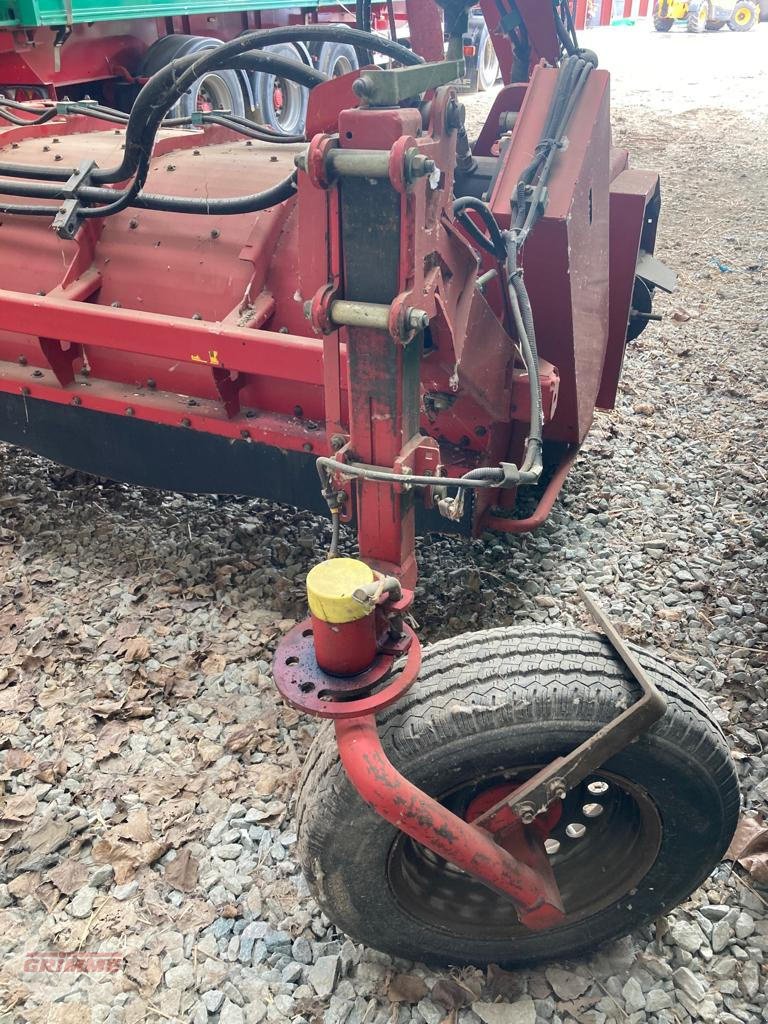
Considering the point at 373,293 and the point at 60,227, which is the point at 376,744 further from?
the point at 60,227

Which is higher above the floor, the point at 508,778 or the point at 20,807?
the point at 508,778

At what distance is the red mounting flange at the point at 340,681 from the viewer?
146 cm

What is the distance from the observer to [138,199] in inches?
97.7

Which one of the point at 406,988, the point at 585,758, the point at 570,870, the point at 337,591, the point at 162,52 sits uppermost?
the point at 162,52

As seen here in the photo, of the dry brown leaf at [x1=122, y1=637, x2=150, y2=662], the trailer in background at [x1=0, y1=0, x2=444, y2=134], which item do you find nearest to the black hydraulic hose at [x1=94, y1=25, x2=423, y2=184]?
the dry brown leaf at [x1=122, y1=637, x2=150, y2=662]

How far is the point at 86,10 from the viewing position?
552cm

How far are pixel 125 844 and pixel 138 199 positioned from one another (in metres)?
1.84

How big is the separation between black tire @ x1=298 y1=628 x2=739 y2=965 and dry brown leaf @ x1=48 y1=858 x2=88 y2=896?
73cm

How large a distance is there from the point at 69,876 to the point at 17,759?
0.44 meters

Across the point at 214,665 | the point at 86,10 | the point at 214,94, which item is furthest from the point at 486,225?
the point at 214,94

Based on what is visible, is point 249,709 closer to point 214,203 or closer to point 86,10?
point 214,203

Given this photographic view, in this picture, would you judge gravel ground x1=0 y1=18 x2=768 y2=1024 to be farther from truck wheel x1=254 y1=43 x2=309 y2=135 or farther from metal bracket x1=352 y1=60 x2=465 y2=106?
truck wheel x1=254 y1=43 x2=309 y2=135

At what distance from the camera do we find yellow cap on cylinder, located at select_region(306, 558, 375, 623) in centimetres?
140

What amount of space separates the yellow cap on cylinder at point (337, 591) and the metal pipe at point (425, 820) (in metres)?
0.21
